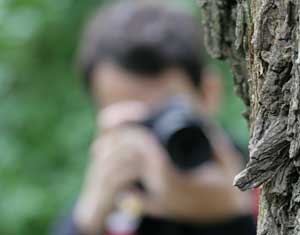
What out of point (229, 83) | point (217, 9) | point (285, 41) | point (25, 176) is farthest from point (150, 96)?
point (285, 41)

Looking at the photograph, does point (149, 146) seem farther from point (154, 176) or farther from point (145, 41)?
point (145, 41)

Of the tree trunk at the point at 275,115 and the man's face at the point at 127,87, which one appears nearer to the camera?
the tree trunk at the point at 275,115

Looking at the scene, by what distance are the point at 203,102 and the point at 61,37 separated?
93cm

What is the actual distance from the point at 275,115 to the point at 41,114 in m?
2.62

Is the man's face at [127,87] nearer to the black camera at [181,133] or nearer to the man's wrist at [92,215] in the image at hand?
the black camera at [181,133]

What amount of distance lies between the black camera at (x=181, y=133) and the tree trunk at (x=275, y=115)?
4.12 ft

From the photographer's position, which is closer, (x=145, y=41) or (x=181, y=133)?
(x=181, y=133)

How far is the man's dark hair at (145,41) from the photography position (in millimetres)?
2311

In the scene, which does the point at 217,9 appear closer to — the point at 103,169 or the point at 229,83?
the point at 103,169

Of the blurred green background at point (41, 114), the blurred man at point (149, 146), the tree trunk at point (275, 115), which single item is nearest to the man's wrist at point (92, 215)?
the blurred man at point (149, 146)

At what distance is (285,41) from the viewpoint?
1.88 feet

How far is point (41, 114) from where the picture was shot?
3176 mm

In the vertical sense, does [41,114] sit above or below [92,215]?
above

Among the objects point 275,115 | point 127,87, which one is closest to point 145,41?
point 127,87
